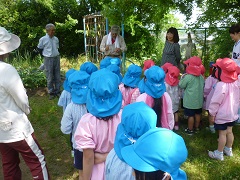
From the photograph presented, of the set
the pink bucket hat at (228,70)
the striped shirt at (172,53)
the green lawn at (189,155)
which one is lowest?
the green lawn at (189,155)

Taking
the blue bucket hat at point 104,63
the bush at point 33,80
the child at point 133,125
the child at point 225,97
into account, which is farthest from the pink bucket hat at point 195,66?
the bush at point 33,80

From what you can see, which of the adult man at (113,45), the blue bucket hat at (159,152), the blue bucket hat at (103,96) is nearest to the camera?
the blue bucket hat at (159,152)

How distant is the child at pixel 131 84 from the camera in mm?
3906

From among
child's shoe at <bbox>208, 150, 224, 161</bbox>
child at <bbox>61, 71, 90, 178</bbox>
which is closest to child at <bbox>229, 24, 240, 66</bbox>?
child's shoe at <bbox>208, 150, 224, 161</bbox>

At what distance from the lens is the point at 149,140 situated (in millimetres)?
1187

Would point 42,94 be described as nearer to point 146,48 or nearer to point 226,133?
point 226,133

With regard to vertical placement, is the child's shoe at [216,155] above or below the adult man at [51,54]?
below

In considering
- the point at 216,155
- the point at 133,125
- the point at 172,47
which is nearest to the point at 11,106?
the point at 133,125

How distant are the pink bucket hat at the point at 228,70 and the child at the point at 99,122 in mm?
1934

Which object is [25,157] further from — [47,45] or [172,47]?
[47,45]

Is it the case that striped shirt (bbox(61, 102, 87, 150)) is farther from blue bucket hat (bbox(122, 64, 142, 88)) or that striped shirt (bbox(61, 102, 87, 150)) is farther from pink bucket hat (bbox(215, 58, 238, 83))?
pink bucket hat (bbox(215, 58, 238, 83))

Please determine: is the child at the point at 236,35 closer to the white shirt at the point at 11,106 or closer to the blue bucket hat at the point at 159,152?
the white shirt at the point at 11,106

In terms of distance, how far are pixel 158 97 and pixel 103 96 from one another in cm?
136

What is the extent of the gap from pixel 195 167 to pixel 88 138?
213 cm
